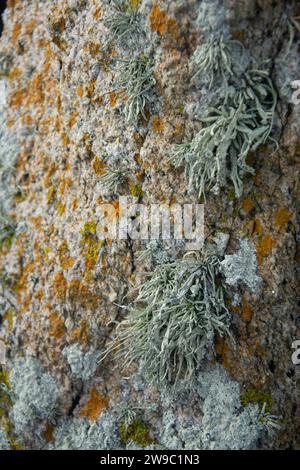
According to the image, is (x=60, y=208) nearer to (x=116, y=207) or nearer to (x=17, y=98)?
(x=116, y=207)

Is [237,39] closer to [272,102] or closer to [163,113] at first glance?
[272,102]

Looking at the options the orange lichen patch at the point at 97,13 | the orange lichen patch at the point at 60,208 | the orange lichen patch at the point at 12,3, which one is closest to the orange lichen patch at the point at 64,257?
the orange lichen patch at the point at 60,208

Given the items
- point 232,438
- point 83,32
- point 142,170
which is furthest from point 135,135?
point 232,438

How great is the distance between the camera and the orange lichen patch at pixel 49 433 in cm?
343

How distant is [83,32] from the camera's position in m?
3.16

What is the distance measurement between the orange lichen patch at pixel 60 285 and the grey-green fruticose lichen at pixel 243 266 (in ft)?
3.78

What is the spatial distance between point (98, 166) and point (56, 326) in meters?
1.15

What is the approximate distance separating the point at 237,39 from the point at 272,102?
378 mm

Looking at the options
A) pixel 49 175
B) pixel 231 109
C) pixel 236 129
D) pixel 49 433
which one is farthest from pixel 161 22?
pixel 49 433

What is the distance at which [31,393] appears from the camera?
3.41m

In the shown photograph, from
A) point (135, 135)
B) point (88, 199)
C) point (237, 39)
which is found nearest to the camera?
point (237, 39)

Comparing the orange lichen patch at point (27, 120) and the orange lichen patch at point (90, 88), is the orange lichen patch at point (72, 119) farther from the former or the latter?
the orange lichen patch at point (27, 120)

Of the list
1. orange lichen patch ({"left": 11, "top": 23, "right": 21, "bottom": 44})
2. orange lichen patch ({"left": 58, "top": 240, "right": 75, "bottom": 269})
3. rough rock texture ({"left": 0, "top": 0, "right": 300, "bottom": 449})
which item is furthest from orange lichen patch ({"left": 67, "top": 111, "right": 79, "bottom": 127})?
orange lichen patch ({"left": 11, "top": 23, "right": 21, "bottom": 44})

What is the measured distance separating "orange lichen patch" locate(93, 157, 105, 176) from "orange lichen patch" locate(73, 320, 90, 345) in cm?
102
